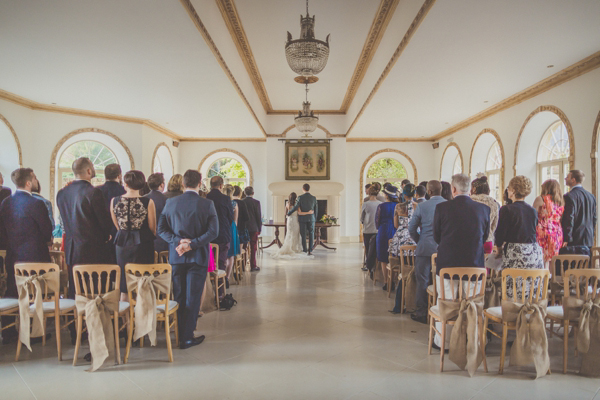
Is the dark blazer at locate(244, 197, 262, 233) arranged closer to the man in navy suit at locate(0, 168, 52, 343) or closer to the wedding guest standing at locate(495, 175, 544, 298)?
the man in navy suit at locate(0, 168, 52, 343)

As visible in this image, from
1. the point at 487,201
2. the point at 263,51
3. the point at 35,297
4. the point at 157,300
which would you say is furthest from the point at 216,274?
the point at 263,51

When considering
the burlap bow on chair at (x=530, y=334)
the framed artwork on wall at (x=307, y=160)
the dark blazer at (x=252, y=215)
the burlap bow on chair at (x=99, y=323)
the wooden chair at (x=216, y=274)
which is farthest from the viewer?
the framed artwork on wall at (x=307, y=160)

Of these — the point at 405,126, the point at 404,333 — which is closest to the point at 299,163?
the point at 405,126

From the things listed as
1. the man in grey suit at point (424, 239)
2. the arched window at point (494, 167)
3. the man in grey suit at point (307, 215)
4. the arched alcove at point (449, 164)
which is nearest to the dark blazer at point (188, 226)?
the man in grey suit at point (424, 239)

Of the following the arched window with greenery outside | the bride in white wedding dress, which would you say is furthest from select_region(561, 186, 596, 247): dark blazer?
the arched window with greenery outside

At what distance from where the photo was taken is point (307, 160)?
13.1 meters

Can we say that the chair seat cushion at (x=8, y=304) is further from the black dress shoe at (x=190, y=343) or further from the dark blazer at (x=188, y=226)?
the black dress shoe at (x=190, y=343)

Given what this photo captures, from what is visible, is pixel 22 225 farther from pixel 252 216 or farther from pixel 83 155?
pixel 83 155

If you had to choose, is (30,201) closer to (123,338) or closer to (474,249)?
(123,338)

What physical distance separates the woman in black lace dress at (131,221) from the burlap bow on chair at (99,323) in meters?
0.45

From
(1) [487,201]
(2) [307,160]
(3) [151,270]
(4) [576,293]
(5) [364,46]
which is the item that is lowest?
(4) [576,293]

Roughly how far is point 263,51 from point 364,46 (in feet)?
6.24

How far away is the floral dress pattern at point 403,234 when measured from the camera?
508 cm

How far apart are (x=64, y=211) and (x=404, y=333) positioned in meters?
3.59
